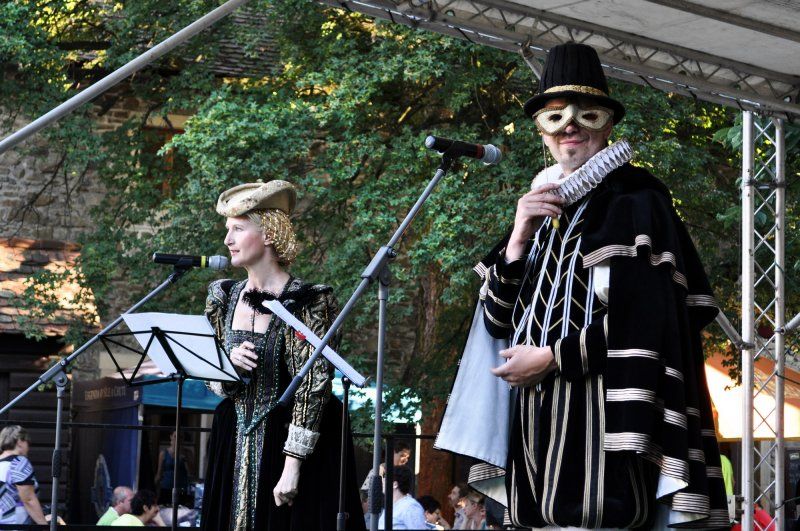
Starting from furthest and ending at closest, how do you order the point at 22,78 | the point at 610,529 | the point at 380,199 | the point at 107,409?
1. the point at 107,409
2. the point at 22,78
3. the point at 380,199
4. the point at 610,529

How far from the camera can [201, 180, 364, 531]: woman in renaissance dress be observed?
450 centimetres

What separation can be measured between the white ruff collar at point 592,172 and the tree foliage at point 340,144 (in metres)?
8.07

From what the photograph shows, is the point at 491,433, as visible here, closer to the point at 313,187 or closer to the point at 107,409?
the point at 313,187

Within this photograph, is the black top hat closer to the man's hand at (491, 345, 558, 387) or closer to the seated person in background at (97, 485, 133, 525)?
the man's hand at (491, 345, 558, 387)

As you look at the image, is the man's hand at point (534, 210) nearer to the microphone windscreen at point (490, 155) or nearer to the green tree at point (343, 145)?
the microphone windscreen at point (490, 155)

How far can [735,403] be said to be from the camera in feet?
43.7

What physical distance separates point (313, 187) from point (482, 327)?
888 centimetres

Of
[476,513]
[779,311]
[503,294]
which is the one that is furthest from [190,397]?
[503,294]

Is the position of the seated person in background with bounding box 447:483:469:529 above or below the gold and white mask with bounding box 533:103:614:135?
below

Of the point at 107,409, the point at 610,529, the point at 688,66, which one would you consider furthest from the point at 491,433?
the point at 107,409

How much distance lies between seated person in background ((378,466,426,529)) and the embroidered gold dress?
4.25m

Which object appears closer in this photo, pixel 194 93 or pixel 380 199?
pixel 380 199

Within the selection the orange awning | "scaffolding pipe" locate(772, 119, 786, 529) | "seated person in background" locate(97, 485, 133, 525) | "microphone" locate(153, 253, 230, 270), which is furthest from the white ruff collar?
the orange awning

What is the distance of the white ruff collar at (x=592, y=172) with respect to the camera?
323cm
